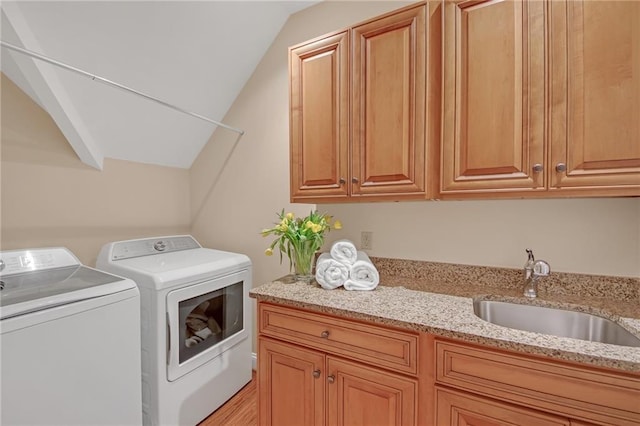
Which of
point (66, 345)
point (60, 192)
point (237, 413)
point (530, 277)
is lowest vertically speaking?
point (237, 413)

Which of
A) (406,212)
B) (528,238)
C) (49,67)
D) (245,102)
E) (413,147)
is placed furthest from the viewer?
(245,102)

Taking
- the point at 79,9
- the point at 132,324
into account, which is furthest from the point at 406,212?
the point at 79,9

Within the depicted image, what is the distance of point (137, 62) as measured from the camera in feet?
5.82

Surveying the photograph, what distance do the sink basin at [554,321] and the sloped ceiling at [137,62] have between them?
2175 mm

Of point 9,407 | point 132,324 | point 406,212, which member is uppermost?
point 406,212

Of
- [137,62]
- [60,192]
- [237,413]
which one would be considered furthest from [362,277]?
[60,192]

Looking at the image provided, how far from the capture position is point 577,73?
1.03 m

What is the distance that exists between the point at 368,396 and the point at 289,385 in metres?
0.38

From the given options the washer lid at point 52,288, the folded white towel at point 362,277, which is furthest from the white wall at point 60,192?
the folded white towel at point 362,277

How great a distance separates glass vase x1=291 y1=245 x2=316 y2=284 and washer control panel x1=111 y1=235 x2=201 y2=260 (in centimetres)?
118

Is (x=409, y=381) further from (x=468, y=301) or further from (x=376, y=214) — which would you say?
(x=376, y=214)

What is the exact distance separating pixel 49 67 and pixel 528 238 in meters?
2.72

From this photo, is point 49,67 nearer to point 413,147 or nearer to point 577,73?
point 413,147

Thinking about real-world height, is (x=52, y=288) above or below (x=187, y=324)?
above
